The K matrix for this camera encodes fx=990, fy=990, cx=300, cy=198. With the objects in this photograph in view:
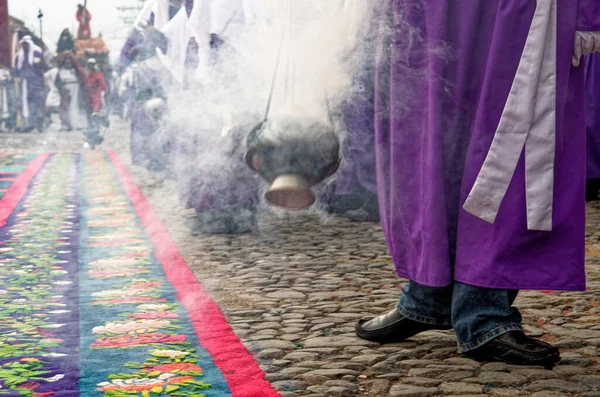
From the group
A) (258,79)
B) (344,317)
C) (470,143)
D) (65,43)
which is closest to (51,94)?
(65,43)

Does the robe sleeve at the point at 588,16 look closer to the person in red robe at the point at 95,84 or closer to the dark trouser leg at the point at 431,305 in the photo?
the dark trouser leg at the point at 431,305

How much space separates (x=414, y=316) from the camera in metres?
3.02

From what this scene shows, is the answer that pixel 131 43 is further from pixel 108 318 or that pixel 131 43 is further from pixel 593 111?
pixel 108 318

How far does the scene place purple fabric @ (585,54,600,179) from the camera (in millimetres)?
6422

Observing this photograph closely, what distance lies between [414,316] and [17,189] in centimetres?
564

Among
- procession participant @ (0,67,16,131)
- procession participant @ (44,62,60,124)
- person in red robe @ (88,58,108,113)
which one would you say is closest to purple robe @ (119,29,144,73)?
person in red robe @ (88,58,108,113)

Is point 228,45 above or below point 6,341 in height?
above

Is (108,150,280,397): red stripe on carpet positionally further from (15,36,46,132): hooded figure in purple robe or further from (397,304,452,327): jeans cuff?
(15,36,46,132): hooded figure in purple robe

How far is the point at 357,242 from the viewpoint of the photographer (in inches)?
204

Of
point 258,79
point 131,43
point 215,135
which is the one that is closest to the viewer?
point 258,79

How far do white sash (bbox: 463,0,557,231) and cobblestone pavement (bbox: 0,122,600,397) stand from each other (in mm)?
447

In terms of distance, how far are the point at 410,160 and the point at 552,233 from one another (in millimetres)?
464

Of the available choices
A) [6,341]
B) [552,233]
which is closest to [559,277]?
[552,233]

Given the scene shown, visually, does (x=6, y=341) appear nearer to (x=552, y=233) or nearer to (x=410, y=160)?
(x=410, y=160)
